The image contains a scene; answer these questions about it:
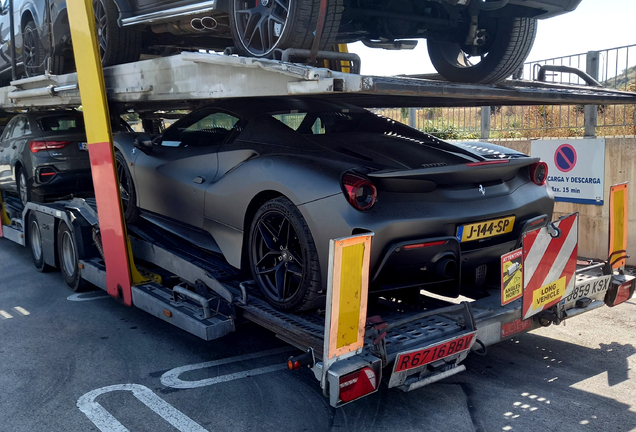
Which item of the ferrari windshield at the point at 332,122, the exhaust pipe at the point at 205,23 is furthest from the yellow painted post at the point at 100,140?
the ferrari windshield at the point at 332,122

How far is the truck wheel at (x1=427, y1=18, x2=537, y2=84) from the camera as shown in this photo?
481 cm

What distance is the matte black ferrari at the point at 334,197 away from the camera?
3.44m

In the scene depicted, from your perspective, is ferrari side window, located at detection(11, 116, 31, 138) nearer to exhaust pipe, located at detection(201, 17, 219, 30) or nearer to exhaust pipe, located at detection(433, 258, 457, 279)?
exhaust pipe, located at detection(201, 17, 219, 30)

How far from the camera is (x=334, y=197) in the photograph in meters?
3.42

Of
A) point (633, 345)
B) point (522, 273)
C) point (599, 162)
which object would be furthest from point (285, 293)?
point (599, 162)

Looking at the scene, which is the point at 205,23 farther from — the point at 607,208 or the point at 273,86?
the point at 607,208

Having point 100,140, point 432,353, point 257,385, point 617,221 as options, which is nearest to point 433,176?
point 432,353

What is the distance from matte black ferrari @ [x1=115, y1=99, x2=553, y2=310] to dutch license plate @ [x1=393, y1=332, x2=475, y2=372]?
45cm

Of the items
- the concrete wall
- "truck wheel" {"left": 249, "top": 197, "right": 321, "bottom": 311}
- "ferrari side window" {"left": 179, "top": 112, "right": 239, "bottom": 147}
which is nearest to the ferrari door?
"ferrari side window" {"left": 179, "top": 112, "right": 239, "bottom": 147}

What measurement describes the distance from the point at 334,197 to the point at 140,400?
1.80m

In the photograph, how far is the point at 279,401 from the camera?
3.67 meters

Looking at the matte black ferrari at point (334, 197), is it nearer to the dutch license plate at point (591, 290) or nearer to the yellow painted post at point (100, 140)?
the yellow painted post at point (100, 140)

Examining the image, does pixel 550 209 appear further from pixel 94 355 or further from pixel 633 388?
pixel 94 355

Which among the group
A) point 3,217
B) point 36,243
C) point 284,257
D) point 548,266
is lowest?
point 36,243
